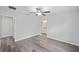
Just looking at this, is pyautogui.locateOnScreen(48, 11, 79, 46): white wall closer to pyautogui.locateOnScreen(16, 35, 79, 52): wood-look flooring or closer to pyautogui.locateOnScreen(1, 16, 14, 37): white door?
pyautogui.locateOnScreen(16, 35, 79, 52): wood-look flooring

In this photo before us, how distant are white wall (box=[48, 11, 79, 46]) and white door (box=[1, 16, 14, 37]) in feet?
2.69

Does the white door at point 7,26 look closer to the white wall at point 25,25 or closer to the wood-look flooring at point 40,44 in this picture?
the white wall at point 25,25

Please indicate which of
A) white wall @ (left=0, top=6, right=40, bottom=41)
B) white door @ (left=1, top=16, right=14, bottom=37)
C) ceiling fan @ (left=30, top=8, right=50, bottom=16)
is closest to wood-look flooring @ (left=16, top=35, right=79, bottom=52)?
white wall @ (left=0, top=6, right=40, bottom=41)

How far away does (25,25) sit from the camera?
5.49 feet

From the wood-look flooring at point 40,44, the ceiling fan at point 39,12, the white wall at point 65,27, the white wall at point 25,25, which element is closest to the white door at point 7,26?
the white wall at point 25,25

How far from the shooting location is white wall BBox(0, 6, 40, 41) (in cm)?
163

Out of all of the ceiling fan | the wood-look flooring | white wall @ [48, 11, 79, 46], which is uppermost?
the ceiling fan

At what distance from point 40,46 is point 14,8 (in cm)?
98

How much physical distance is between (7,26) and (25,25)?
1.22ft

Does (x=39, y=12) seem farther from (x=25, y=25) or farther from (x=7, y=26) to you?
(x=7, y=26)

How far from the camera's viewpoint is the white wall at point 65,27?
5.22ft
